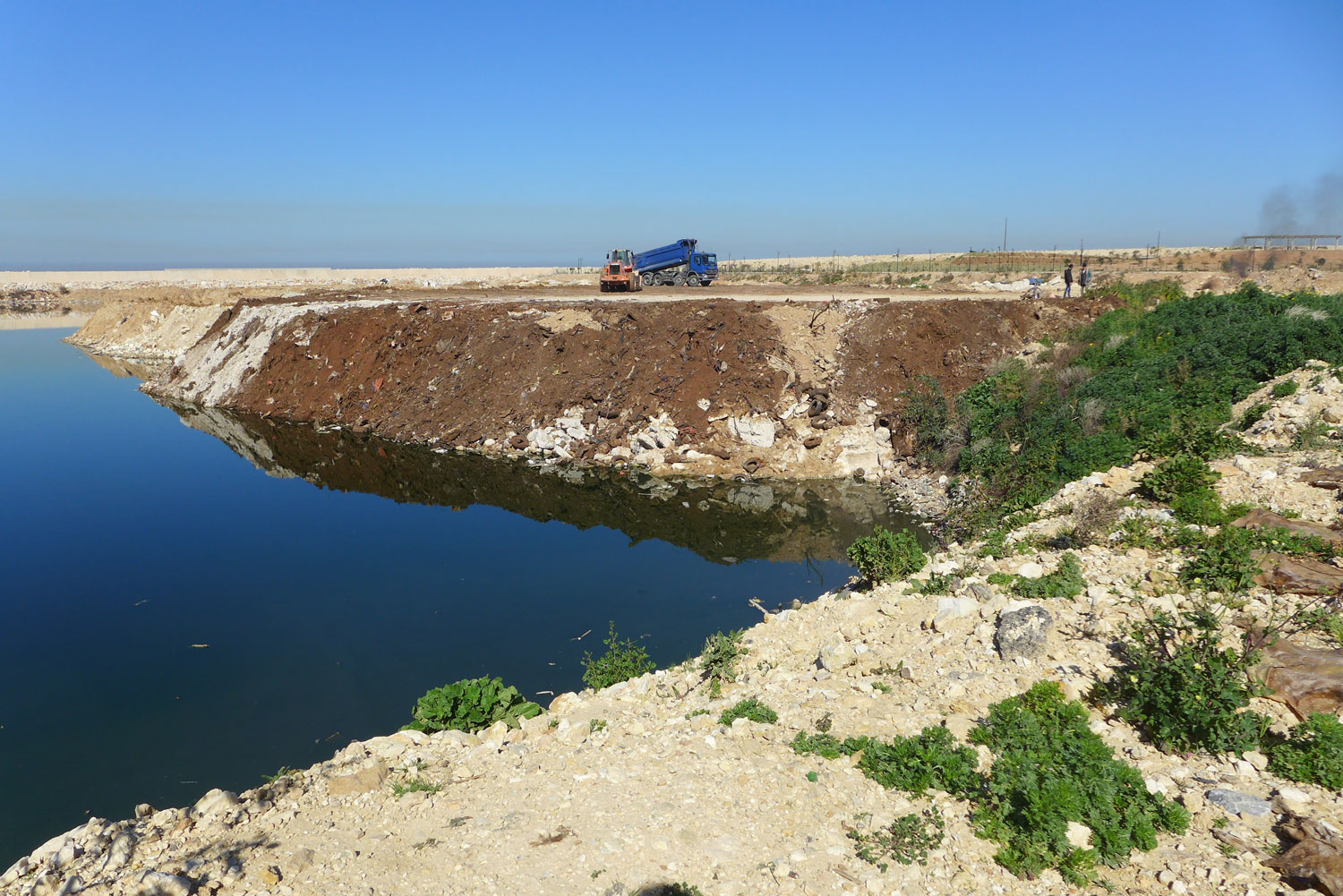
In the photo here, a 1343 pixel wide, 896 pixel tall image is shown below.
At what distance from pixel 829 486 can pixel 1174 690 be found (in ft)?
39.8

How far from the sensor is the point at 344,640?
10.5m

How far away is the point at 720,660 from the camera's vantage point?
8617 millimetres

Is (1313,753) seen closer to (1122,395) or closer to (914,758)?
(914,758)

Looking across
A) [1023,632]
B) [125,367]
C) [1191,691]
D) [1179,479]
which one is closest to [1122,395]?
[1179,479]

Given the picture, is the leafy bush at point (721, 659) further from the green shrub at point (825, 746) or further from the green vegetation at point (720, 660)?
the green shrub at point (825, 746)

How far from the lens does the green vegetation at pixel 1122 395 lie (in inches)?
524

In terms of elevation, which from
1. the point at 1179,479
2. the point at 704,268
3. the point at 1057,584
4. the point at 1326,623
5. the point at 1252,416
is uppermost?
the point at 704,268

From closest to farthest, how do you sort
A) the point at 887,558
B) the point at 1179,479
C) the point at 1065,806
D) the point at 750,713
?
the point at 1065,806, the point at 750,713, the point at 1179,479, the point at 887,558

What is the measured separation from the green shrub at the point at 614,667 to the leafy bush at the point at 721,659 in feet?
2.91

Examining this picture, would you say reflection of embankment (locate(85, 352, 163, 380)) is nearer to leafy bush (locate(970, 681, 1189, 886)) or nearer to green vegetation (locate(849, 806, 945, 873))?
green vegetation (locate(849, 806, 945, 873))

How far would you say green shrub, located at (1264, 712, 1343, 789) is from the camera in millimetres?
5234

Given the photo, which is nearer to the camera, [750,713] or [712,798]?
[712,798]

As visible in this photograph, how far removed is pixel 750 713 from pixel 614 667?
2.45 metres

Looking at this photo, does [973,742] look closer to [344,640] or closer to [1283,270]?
[344,640]
